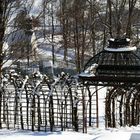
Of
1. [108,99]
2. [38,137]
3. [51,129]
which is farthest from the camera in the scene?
[108,99]

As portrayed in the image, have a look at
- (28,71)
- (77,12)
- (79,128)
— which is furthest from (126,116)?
(28,71)

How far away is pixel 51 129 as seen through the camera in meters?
9.55

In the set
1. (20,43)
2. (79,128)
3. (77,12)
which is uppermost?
(77,12)

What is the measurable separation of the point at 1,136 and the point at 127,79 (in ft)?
9.09

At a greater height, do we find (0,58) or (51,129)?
(0,58)

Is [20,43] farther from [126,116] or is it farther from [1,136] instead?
[1,136]

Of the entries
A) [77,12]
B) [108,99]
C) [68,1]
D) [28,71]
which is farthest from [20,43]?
[68,1]

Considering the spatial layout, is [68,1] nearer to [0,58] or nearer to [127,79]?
[0,58]

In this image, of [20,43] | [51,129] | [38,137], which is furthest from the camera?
[20,43]

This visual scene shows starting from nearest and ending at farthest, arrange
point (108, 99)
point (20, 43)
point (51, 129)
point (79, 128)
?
point (51, 129), point (79, 128), point (108, 99), point (20, 43)

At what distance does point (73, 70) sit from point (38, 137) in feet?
82.0

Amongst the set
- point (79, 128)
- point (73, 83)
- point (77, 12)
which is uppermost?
point (77, 12)

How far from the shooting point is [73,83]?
396 inches

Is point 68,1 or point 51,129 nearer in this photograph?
point 51,129
